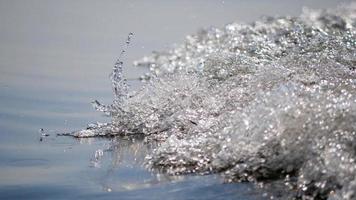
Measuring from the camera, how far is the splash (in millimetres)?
3791

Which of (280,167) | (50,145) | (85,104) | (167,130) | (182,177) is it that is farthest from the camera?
(85,104)

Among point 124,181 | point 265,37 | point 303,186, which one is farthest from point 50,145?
point 265,37

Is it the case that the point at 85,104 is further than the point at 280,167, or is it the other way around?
the point at 85,104

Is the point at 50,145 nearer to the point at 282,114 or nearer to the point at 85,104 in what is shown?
the point at 282,114

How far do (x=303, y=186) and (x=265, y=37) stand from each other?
6.59m

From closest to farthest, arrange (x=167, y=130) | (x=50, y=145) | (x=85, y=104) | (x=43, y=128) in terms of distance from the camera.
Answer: (x=50, y=145), (x=167, y=130), (x=43, y=128), (x=85, y=104)

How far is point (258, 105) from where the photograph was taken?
14.3 feet

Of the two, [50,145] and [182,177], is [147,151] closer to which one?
[50,145]

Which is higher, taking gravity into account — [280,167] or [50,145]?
[50,145]

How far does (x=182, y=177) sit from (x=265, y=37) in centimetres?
599

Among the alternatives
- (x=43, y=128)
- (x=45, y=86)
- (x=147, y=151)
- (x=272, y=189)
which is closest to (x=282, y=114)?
(x=272, y=189)

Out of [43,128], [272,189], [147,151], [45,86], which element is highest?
[45,86]

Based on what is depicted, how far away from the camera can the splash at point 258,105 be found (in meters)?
3.79

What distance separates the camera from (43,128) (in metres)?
7.49
